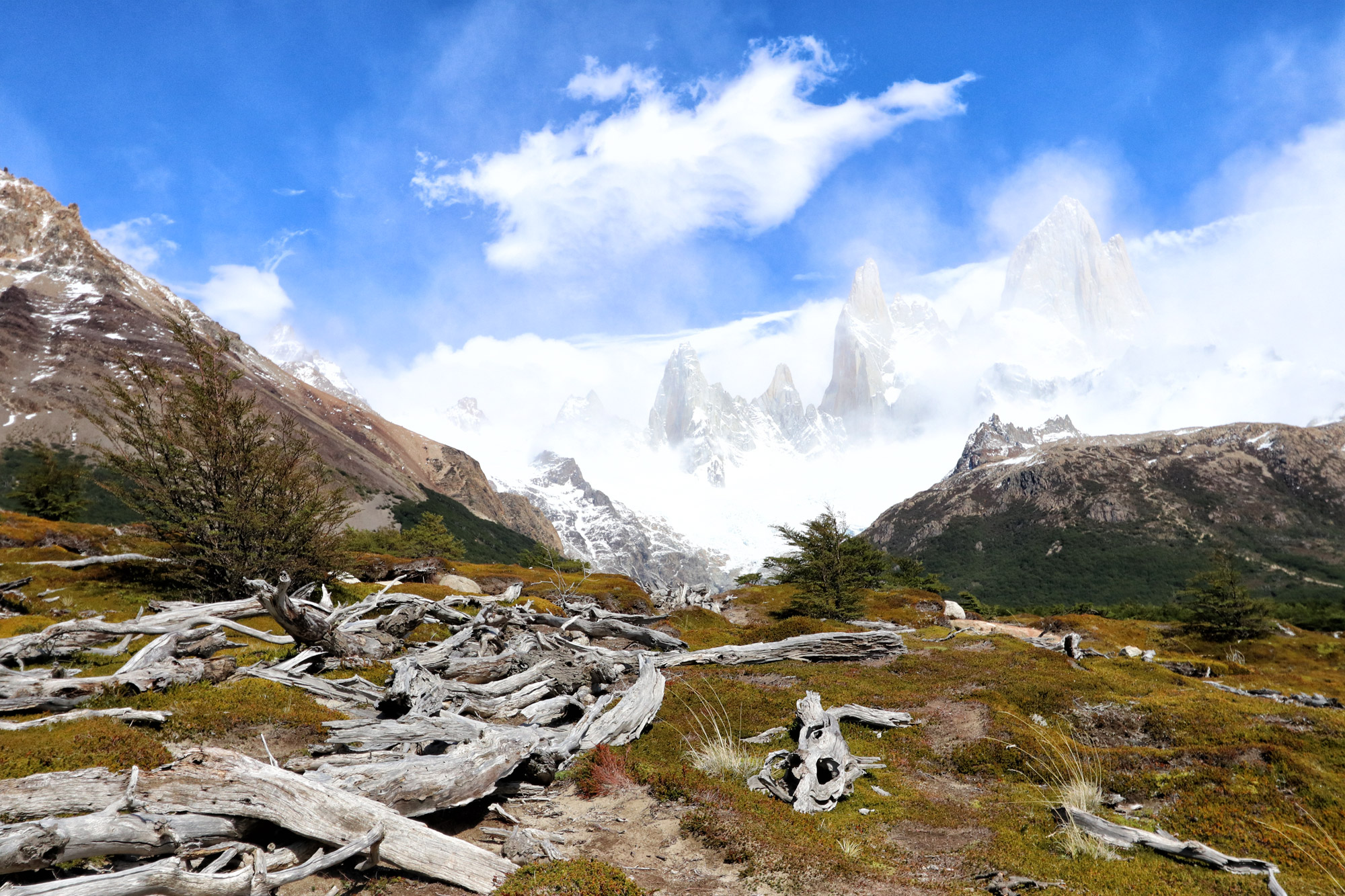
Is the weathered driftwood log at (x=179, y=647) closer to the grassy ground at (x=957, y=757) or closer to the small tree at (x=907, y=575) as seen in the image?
the grassy ground at (x=957, y=757)

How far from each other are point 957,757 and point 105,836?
1465 centimetres

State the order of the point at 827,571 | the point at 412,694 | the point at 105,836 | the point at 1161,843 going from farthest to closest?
1. the point at 827,571
2. the point at 412,694
3. the point at 1161,843
4. the point at 105,836

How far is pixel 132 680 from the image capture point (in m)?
14.7

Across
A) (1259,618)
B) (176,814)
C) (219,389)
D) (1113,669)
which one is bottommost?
(1259,618)

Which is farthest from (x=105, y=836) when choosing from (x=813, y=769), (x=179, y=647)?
(x=179, y=647)

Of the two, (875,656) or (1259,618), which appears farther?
(1259,618)

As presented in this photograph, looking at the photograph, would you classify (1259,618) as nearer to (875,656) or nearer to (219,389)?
(875,656)

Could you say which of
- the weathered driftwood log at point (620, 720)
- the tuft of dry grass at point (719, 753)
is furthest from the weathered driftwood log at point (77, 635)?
the tuft of dry grass at point (719, 753)

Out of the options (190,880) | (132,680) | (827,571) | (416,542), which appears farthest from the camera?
(416,542)

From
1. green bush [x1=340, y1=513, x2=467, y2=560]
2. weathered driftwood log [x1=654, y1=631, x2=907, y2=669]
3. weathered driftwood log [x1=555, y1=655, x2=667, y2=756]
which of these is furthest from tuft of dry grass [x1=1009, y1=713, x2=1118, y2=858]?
green bush [x1=340, y1=513, x2=467, y2=560]

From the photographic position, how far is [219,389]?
99.5 feet

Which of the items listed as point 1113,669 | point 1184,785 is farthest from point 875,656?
point 1184,785

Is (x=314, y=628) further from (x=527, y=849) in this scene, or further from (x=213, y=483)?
(x=213, y=483)

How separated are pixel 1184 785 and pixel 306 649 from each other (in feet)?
69.2
